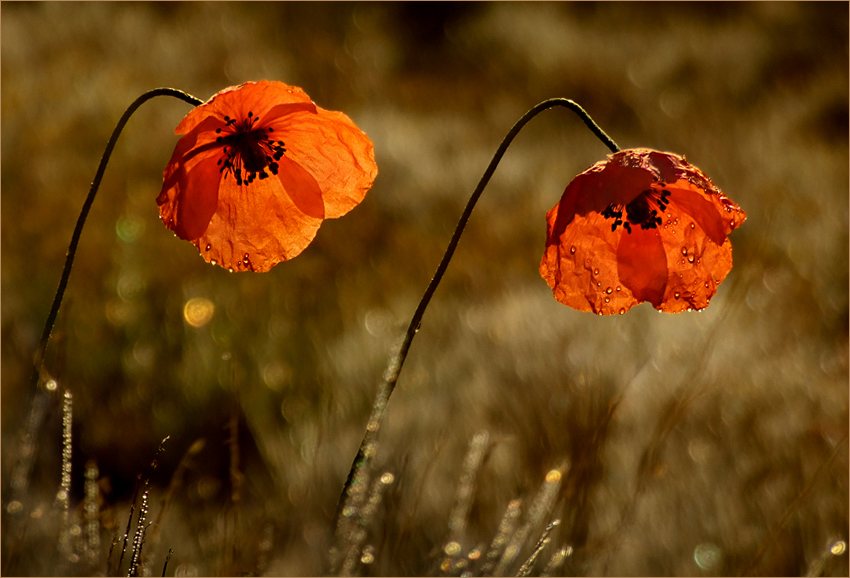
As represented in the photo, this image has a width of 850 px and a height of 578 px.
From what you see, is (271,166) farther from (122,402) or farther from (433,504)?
(122,402)

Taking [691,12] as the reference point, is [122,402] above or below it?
below

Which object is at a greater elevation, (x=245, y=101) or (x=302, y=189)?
(x=245, y=101)

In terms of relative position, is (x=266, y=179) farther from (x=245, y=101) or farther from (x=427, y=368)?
(x=427, y=368)

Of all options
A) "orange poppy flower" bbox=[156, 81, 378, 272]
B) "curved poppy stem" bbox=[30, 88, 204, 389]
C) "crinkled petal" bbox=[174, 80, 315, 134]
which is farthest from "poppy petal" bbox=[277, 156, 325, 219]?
"curved poppy stem" bbox=[30, 88, 204, 389]

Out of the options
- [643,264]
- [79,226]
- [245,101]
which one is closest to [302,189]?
[245,101]

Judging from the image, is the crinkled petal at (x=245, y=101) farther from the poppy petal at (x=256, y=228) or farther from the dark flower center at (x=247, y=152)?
the poppy petal at (x=256, y=228)

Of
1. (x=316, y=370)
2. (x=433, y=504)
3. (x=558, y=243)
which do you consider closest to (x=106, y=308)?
(x=316, y=370)
